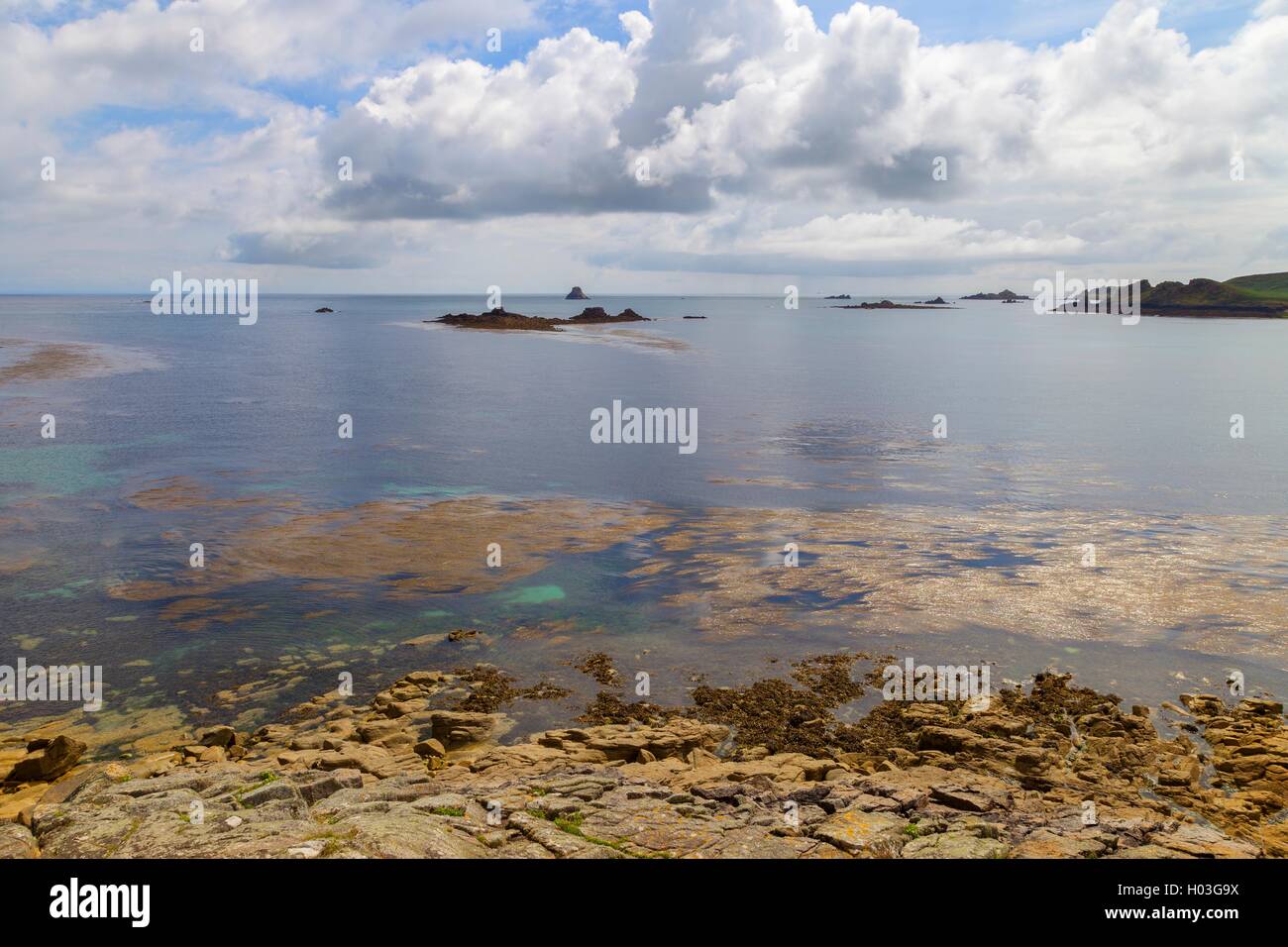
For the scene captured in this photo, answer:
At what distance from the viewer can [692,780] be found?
16016mm

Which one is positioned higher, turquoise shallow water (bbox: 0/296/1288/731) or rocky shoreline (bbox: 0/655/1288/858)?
turquoise shallow water (bbox: 0/296/1288/731)

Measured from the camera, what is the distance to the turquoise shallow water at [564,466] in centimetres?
2378

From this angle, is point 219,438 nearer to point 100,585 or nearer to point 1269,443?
point 100,585

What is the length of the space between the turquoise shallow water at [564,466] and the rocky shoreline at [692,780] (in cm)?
204

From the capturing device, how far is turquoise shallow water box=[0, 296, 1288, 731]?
23.8 meters

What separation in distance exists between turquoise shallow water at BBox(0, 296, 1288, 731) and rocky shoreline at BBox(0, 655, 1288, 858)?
2.04 meters

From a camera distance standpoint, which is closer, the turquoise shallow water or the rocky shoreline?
the rocky shoreline

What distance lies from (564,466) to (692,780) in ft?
110

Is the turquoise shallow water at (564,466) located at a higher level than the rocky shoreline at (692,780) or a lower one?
higher

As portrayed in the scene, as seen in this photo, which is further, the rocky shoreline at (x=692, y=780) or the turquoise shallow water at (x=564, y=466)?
the turquoise shallow water at (x=564, y=466)

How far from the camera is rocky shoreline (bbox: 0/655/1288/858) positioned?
12.2m

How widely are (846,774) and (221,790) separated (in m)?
11.7

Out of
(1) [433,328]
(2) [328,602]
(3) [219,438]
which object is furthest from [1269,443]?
(1) [433,328]
